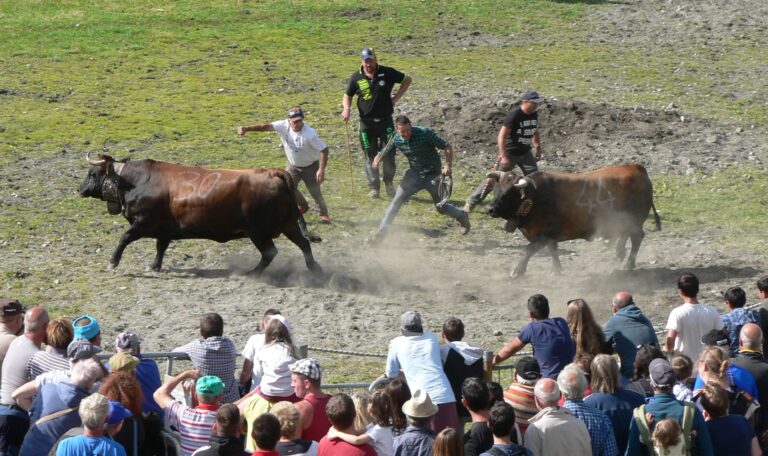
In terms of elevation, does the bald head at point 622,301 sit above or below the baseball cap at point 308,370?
below

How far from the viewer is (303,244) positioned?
14.9 m

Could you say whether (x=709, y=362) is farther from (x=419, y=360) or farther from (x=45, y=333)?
(x=45, y=333)

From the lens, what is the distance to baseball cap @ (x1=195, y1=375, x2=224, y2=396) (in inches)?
307

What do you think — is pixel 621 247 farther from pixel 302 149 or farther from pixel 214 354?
pixel 214 354

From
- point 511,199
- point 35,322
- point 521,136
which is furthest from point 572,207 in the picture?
point 35,322

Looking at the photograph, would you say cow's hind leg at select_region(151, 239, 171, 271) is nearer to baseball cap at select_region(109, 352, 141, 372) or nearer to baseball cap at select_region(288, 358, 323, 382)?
baseball cap at select_region(109, 352, 141, 372)

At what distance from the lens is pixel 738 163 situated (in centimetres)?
1900

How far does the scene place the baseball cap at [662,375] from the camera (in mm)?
8070

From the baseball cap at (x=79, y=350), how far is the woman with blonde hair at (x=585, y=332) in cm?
367

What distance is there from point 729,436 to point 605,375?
2.89 ft

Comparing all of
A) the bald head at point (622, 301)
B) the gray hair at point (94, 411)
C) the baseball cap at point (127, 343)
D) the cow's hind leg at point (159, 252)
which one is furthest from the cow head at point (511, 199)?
the gray hair at point (94, 411)

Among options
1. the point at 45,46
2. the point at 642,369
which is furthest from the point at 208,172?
the point at 45,46

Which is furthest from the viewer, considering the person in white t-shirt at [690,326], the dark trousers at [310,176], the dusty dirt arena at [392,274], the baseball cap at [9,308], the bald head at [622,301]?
the dark trousers at [310,176]

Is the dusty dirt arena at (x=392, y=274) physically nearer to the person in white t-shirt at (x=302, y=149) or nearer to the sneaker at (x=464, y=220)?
the sneaker at (x=464, y=220)
